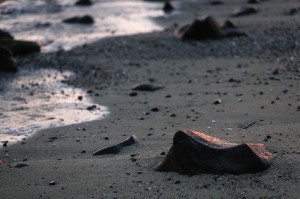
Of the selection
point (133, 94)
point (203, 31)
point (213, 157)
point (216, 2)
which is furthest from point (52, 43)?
point (213, 157)

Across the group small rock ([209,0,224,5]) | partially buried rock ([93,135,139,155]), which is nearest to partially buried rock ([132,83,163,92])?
partially buried rock ([93,135,139,155])

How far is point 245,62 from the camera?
9.95 meters

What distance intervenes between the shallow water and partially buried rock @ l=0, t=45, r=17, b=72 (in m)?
1.60

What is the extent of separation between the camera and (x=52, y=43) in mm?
13156

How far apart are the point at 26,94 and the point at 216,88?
2982 millimetres

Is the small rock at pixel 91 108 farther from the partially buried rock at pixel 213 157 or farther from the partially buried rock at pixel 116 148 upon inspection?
the partially buried rock at pixel 213 157

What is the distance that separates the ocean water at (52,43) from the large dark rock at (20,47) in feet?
0.89

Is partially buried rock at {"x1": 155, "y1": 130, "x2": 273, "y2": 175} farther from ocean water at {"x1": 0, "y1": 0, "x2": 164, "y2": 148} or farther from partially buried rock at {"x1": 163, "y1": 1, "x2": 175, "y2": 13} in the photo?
partially buried rock at {"x1": 163, "y1": 1, "x2": 175, "y2": 13}

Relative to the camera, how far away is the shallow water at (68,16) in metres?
13.9

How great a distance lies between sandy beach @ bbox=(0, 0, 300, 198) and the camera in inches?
181

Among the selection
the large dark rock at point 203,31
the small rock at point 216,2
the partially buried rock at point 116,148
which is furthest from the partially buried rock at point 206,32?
the partially buried rock at point 116,148

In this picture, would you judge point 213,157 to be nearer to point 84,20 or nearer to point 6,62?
point 6,62

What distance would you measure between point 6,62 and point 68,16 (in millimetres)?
7413

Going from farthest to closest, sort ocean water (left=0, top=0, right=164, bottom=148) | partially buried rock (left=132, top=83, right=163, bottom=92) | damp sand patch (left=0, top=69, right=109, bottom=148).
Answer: partially buried rock (left=132, top=83, right=163, bottom=92), ocean water (left=0, top=0, right=164, bottom=148), damp sand patch (left=0, top=69, right=109, bottom=148)
